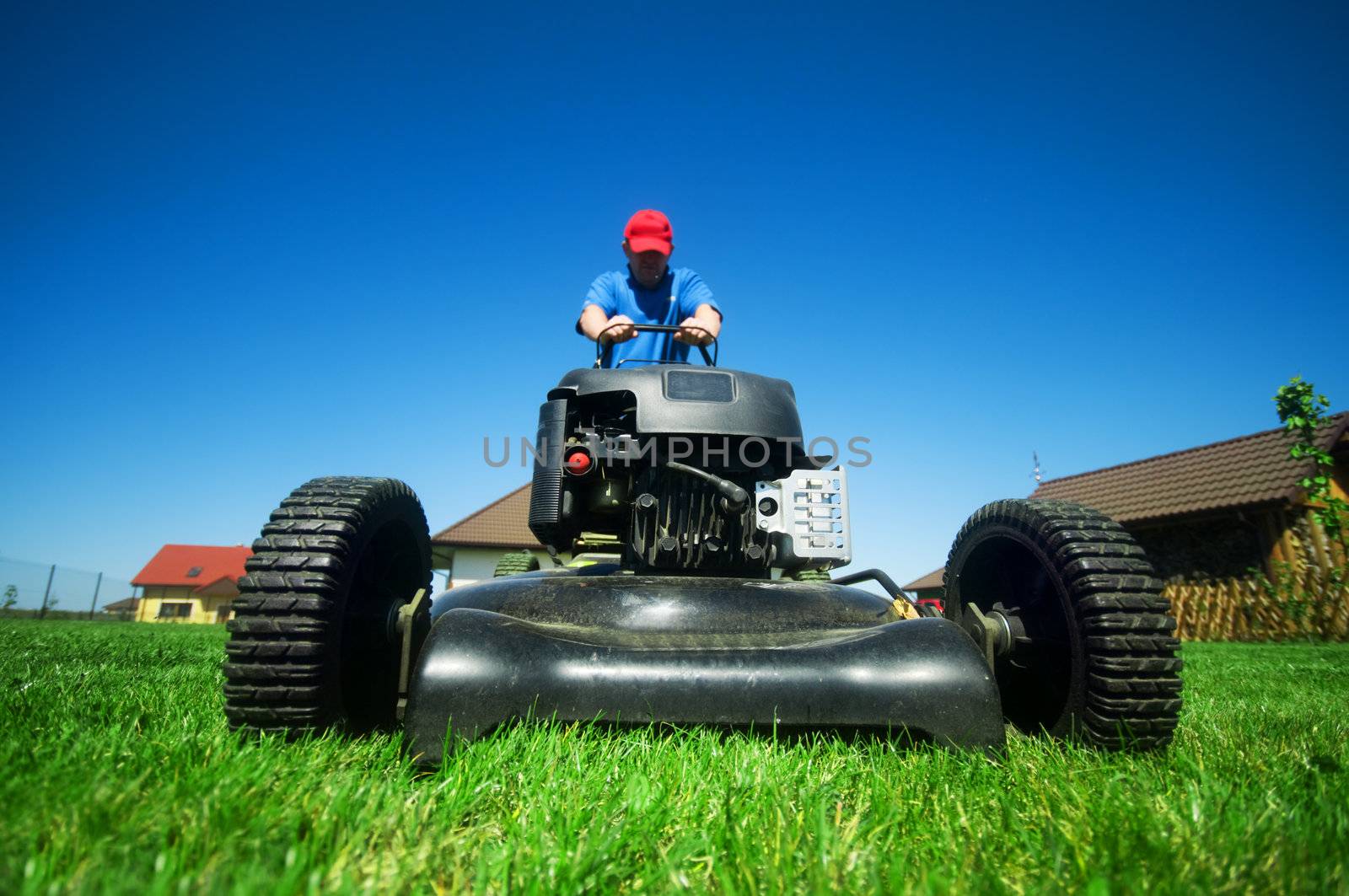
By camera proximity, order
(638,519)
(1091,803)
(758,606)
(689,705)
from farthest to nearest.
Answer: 1. (638,519)
2. (758,606)
3. (689,705)
4. (1091,803)

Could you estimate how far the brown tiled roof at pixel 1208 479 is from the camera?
15.2 metres

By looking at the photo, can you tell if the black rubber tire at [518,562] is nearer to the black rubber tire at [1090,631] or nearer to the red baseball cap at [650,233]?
the red baseball cap at [650,233]

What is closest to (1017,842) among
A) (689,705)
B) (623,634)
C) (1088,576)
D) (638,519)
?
(689,705)

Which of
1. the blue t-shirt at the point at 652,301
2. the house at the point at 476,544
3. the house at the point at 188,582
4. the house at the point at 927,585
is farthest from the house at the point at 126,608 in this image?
the blue t-shirt at the point at 652,301

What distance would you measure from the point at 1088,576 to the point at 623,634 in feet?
4.19

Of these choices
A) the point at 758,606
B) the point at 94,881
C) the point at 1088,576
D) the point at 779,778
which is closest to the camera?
the point at 94,881

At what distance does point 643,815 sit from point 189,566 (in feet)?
192

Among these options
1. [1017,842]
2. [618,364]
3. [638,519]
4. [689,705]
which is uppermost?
[618,364]

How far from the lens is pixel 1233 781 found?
5.20ft

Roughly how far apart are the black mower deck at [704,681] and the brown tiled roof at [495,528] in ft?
67.7

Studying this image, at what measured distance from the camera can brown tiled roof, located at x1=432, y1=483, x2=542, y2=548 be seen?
76.3 ft

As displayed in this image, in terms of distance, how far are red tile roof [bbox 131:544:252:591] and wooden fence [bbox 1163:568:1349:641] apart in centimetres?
5021

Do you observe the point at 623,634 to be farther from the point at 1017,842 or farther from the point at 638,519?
the point at 1017,842

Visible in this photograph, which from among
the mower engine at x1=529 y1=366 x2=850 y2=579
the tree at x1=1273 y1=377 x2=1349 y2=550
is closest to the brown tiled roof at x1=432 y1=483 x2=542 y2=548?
the tree at x1=1273 y1=377 x2=1349 y2=550
